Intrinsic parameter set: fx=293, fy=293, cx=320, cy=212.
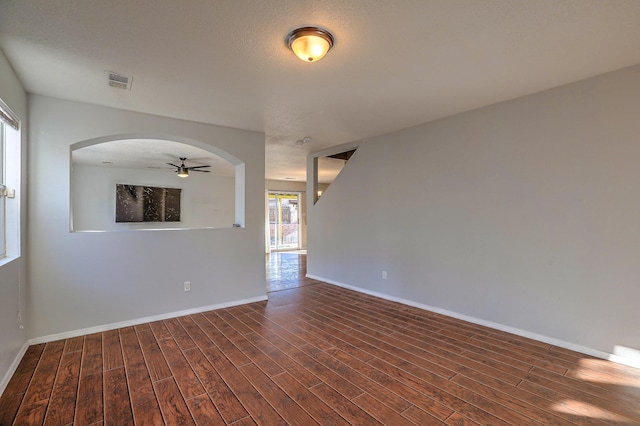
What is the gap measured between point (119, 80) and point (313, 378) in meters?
2.98

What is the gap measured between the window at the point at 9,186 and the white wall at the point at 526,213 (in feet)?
13.2

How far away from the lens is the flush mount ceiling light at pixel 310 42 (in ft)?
6.21

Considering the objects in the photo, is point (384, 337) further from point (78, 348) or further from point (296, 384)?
point (78, 348)

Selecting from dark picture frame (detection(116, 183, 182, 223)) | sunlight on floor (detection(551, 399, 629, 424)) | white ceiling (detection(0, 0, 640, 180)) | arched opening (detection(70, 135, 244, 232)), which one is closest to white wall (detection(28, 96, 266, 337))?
white ceiling (detection(0, 0, 640, 180))

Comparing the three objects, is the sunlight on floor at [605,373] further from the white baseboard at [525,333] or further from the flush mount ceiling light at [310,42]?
the flush mount ceiling light at [310,42]

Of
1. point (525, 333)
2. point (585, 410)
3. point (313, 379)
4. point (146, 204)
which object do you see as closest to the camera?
point (585, 410)

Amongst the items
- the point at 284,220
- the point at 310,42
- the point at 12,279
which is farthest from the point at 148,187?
the point at 310,42

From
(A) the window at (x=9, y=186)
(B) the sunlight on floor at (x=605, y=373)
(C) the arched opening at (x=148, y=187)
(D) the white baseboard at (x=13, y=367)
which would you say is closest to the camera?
(D) the white baseboard at (x=13, y=367)

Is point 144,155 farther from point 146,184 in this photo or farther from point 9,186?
point 9,186

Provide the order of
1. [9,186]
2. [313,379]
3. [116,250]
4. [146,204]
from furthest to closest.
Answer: [146,204], [116,250], [9,186], [313,379]

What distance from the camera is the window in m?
2.39

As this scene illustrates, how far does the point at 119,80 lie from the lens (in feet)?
8.43

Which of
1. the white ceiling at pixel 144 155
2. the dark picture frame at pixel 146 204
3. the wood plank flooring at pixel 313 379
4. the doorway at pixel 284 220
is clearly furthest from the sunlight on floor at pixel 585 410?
the doorway at pixel 284 220

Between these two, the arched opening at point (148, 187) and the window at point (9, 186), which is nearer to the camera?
the window at point (9, 186)
